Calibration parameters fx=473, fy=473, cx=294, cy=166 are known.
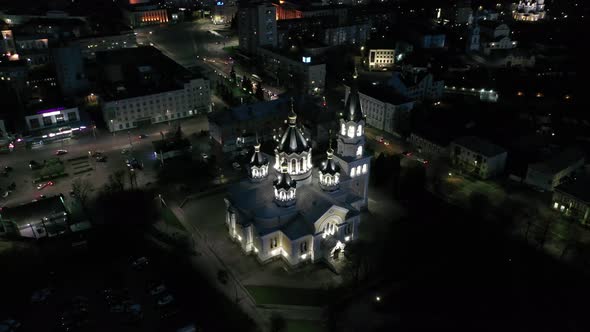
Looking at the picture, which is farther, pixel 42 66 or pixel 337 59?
pixel 337 59

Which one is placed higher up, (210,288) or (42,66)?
(42,66)

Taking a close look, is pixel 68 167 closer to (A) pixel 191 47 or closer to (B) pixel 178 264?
(B) pixel 178 264

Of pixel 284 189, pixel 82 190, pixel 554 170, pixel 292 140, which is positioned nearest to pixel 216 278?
pixel 284 189

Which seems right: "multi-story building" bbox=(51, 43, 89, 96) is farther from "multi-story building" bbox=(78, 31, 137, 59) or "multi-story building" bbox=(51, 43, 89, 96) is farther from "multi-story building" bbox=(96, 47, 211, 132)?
"multi-story building" bbox=(78, 31, 137, 59)

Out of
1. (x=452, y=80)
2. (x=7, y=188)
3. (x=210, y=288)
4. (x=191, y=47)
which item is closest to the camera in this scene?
(x=210, y=288)

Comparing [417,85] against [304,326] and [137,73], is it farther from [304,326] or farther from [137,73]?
[304,326]

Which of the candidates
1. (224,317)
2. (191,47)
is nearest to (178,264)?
(224,317)

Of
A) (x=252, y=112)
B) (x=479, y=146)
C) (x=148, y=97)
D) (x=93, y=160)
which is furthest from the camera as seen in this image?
(x=148, y=97)

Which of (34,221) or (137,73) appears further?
(137,73)
